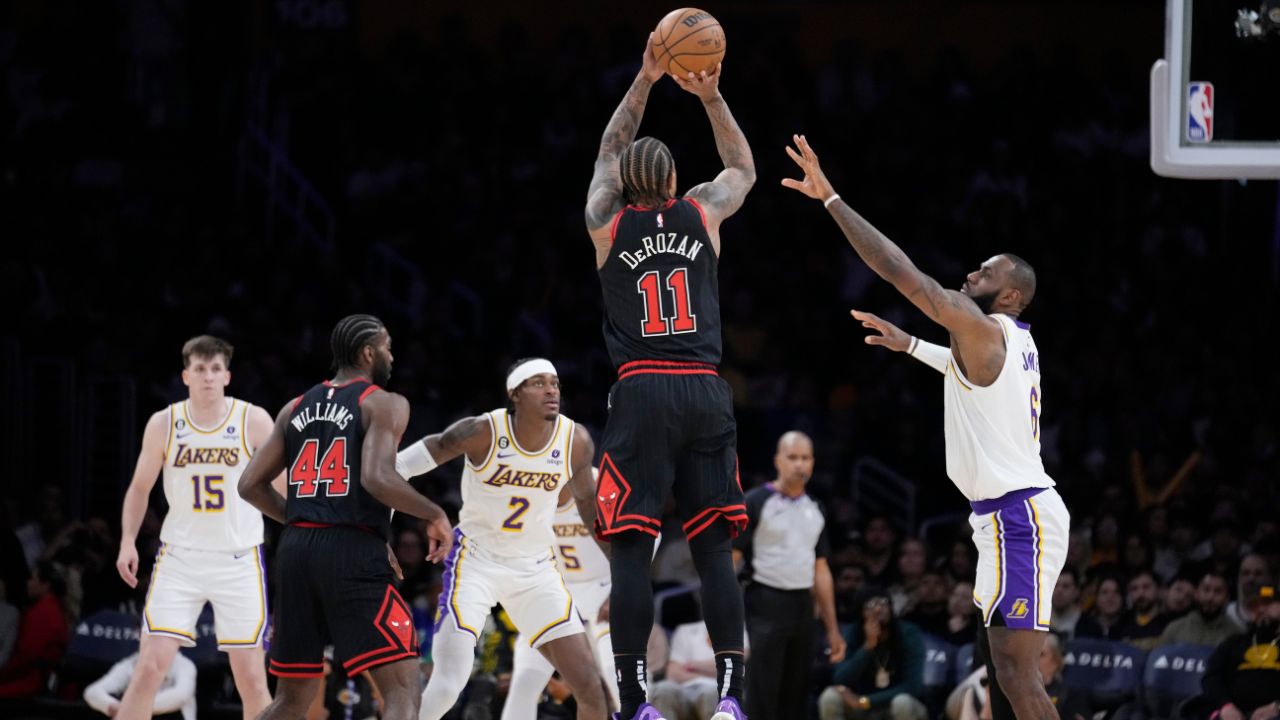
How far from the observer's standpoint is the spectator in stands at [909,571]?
1305cm

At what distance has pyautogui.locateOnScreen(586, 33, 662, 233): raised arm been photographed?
7.27 m

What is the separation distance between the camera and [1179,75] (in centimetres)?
829

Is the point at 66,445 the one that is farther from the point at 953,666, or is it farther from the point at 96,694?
the point at 953,666

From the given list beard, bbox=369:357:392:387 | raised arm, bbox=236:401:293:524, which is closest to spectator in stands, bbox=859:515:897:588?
beard, bbox=369:357:392:387

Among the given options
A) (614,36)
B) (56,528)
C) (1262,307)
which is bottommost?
(56,528)

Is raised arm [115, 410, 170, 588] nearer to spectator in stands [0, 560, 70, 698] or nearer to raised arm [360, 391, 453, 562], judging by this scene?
raised arm [360, 391, 453, 562]

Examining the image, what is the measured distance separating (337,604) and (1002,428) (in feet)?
10.3

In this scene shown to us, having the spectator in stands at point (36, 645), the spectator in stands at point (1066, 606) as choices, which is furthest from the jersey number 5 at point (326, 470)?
the spectator in stands at point (1066, 606)

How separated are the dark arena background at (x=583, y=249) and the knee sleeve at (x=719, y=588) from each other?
5.51m

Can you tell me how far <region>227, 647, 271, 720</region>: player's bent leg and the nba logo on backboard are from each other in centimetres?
578

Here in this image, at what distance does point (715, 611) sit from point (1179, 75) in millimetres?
3663

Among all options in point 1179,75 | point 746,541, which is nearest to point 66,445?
point 746,541

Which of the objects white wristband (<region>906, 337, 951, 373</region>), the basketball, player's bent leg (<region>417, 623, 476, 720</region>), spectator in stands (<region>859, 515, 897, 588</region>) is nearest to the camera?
the basketball

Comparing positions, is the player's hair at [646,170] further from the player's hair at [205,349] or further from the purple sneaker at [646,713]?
the player's hair at [205,349]
